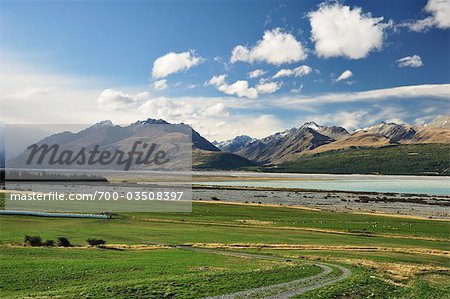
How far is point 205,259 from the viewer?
126ft

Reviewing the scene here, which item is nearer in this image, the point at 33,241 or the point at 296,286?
the point at 296,286

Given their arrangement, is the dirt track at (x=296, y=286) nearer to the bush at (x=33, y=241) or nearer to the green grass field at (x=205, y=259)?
the green grass field at (x=205, y=259)

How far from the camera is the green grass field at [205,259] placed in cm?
2692

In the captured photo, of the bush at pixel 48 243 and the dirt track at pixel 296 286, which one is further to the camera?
the bush at pixel 48 243

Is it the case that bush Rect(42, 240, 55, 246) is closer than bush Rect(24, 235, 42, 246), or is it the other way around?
bush Rect(24, 235, 42, 246)

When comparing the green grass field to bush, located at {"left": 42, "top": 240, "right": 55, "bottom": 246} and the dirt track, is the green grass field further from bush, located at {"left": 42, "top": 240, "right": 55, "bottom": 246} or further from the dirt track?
bush, located at {"left": 42, "top": 240, "right": 55, "bottom": 246}

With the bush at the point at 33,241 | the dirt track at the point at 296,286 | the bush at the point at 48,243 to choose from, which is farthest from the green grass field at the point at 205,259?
the bush at the point at 48,243

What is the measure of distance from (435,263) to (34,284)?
3839 centimetres

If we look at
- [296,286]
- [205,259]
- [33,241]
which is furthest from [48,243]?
[296,286]

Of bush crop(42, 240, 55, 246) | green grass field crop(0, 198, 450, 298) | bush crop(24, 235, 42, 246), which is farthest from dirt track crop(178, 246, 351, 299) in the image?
bush crop(24, 235, 42, 246)

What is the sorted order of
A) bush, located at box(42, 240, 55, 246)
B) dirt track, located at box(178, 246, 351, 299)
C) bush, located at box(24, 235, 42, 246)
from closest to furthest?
dirt track, located at box(178, 246, 351, 299) → bush, located at box(24, 235, 42, 246) → bush, located at box(42, 240, 55, 246)

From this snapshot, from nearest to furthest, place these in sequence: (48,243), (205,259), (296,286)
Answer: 1. (296,286)
2. (205,259)
3. (48,243)

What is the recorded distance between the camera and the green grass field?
26.9m

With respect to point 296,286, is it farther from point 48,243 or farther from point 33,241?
point 33,241
